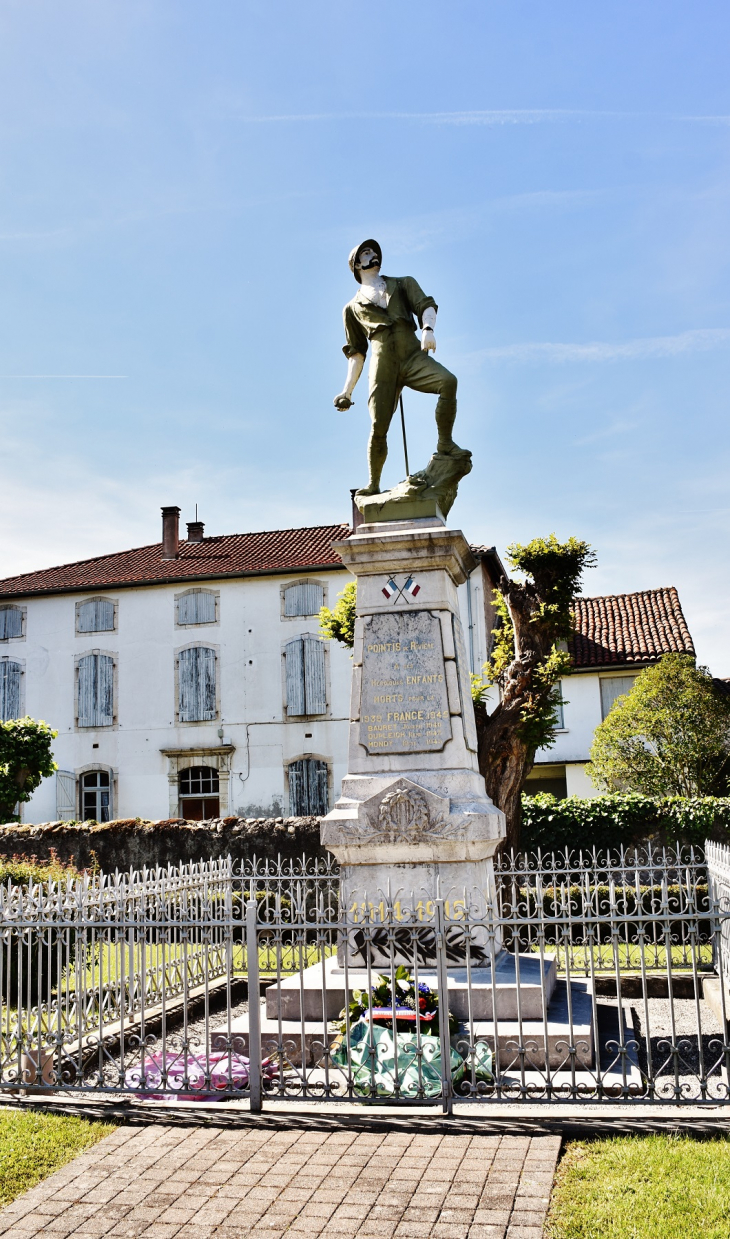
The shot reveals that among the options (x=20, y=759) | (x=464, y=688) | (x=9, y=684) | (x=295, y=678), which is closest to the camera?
(x=464, y=688)

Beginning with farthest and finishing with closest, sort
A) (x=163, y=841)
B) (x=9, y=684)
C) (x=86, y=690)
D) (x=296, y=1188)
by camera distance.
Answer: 1. (x=9, y=684)
2. (x=86, y=690)
3. (x=163, y=841)
4. (x=296, y=1188)

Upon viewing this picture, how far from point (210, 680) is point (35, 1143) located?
21184 mm

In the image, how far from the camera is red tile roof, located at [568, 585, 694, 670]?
26453 mm

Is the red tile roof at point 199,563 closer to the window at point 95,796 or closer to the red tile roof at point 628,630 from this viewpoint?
the window at point 95,796

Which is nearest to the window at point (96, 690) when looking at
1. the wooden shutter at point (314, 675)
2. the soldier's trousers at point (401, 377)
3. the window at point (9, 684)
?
the window at point (9, 684)

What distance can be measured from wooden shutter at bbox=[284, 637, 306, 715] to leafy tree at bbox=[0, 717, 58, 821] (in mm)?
6754

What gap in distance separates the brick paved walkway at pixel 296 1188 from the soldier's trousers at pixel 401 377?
19.8ft

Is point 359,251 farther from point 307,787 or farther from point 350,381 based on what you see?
point 307,787

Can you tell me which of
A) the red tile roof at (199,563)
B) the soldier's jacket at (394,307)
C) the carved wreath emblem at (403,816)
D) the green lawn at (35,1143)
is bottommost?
the green lawn at (35,1143)

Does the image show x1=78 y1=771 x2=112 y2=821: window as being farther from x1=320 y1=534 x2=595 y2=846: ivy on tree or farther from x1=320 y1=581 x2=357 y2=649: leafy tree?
x1=320 y1=534 x2=595 y2=846: ivy on tree

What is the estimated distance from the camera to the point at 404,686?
8.55m

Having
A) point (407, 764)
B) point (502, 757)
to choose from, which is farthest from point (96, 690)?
point (407, 764)

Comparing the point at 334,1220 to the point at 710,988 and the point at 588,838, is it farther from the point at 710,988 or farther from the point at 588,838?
the point at 588,838

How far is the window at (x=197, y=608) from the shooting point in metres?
26.6
